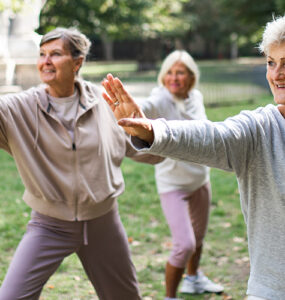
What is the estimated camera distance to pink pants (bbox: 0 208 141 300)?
3133mm

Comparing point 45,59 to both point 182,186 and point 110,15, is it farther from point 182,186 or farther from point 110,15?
point 110,15

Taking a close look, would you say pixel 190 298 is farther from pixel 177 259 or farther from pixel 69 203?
pixel 69 203

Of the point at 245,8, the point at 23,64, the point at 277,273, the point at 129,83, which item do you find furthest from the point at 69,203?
the point at 245,8

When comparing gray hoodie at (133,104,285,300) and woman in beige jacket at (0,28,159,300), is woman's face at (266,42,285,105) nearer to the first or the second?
gray hoodie at (133,104,285,300)

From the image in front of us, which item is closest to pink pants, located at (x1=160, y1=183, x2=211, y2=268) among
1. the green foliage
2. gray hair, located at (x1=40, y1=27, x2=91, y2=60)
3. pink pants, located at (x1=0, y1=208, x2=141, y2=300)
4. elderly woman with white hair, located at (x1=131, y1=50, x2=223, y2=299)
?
elderly woman with white hair, located at (x1=131, y1=50, x2=223, y2=299)

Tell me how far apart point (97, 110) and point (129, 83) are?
17056mm

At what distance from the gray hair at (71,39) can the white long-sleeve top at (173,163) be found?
88 cm

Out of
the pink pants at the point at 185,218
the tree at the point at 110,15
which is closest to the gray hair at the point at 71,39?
the pink pants at the point at 185,218

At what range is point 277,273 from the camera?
213 cm

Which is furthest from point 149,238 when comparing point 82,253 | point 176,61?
point 82,253

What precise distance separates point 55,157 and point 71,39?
3.04 feet

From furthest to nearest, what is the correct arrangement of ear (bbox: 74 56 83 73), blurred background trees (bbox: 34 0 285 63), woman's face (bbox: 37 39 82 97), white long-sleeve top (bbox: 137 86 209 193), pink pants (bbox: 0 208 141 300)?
blurred background trees (bbox: 34 0 285 63) → white long-sleeve top (bbox: 137 86 209 193) → ear (bbox: 74 56 83 73) → woman's face (bbox: 37 39 82 97) → pink pants (bbox: 0 208 141 300)

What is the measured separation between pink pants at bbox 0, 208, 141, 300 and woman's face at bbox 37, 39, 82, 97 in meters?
0.92

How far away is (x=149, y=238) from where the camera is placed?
6.13 meters
